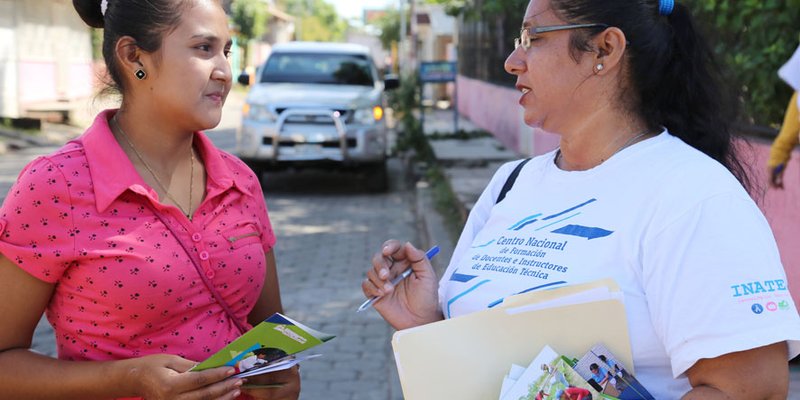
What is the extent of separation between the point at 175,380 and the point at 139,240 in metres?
0.36

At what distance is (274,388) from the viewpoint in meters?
2.38

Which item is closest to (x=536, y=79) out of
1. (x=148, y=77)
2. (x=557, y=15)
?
(x=557, y=15)

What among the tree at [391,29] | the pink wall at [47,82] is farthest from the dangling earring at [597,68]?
the tree at [391,29]

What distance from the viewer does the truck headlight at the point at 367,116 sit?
39.9 ft

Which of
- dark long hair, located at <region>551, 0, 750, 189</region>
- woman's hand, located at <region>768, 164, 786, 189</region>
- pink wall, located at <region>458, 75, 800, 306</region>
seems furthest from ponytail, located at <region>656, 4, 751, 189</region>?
woman's hand, located at <region>768, 164, 786, 189</region>

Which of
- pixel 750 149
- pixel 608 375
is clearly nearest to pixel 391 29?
pixel 750 149

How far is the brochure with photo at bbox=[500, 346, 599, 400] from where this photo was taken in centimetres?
177

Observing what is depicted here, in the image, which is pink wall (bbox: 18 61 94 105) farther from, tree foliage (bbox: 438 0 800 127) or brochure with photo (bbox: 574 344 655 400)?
brochure with photo (bbox: 574 344 655 400)

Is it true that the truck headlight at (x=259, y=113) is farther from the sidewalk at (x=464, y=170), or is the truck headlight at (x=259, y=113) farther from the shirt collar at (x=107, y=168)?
the shirt collar at (x=107, y=168)

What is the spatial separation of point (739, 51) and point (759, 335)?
5547 millimetres

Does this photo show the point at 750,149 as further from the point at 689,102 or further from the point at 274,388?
the point at 274,388

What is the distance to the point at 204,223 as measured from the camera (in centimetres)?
242

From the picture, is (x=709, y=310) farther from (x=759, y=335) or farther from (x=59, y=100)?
(x=59, y=100)

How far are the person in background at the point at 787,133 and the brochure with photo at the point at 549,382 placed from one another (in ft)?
11.6
